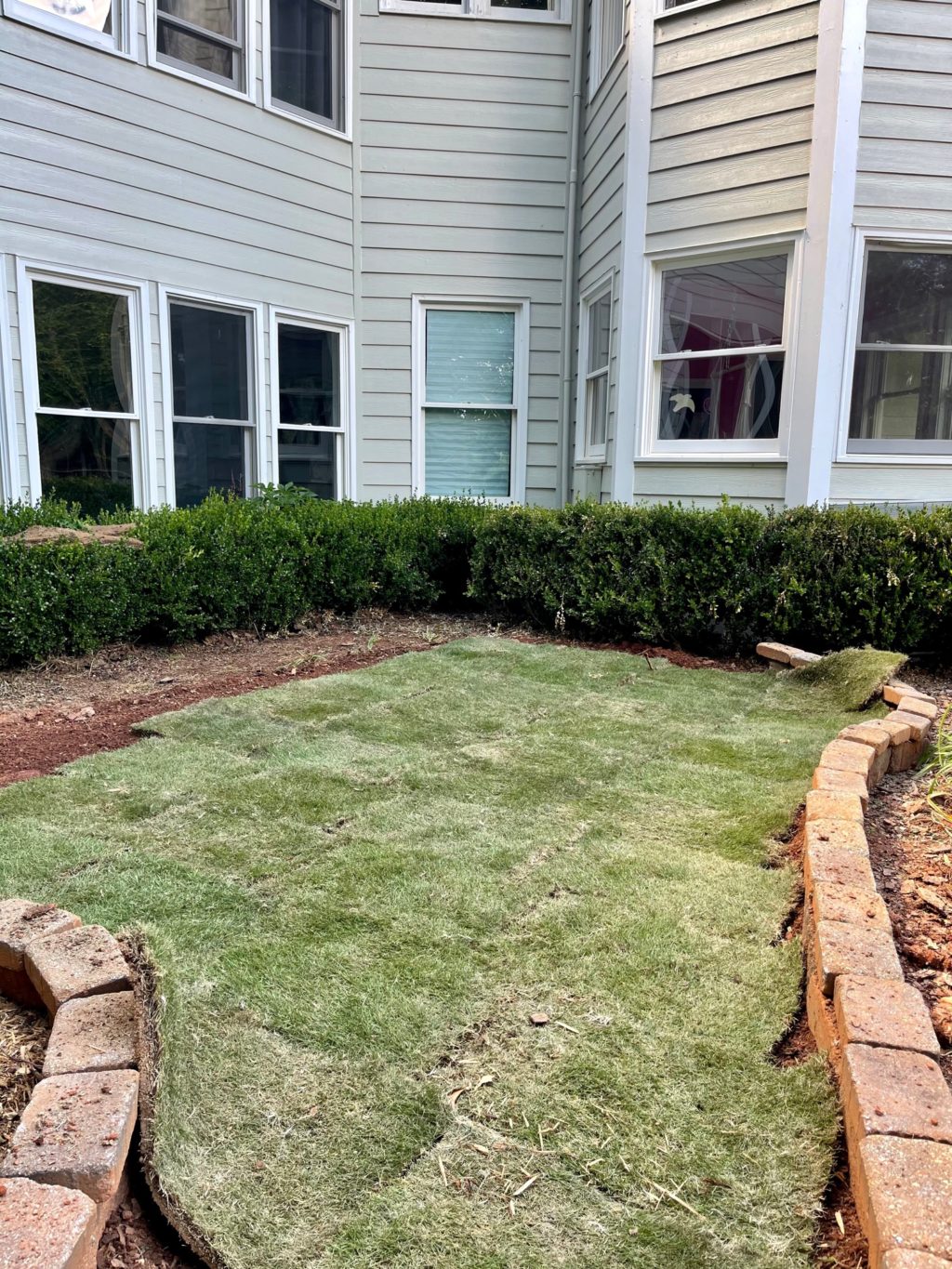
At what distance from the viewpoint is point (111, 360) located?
21.3 feet

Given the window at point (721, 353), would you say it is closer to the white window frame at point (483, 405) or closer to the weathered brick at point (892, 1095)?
the white window frame at point (483, 405)

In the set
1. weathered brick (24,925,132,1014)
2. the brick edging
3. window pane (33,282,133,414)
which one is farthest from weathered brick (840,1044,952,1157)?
window pane (33,282,133,414)

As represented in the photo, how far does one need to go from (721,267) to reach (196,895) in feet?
20.1

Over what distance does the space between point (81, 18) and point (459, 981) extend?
6.96 m

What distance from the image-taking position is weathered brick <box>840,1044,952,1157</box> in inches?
59.1

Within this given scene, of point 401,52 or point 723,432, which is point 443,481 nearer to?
point 723,432

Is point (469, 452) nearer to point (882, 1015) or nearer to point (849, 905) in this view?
point (849, 905)

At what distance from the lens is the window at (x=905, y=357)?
244 inches

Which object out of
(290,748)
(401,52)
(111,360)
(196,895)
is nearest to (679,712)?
(290,748)

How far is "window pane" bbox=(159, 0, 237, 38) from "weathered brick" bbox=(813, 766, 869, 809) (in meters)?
7.12

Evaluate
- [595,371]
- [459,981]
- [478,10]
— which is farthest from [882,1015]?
[478,10]

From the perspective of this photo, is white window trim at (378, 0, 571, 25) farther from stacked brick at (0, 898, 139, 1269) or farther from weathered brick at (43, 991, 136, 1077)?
weathered brick at (43, 991, 136, 1077)

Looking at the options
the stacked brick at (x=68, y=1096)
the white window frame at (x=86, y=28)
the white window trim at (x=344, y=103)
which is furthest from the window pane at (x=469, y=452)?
the stacked brick at (x=68, y=1096)

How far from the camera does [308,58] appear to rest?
25.2ft
